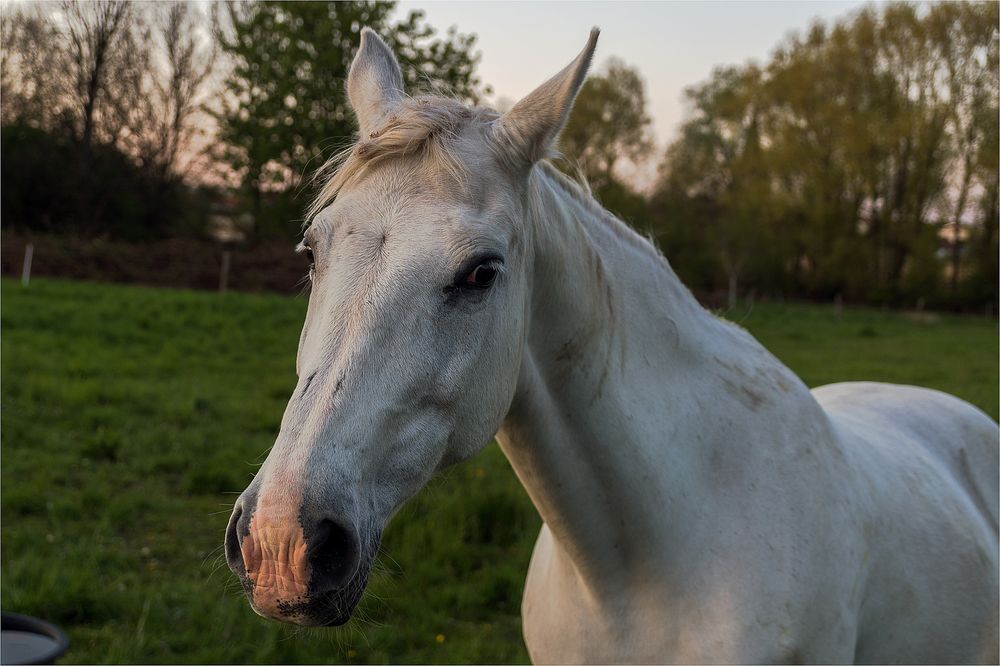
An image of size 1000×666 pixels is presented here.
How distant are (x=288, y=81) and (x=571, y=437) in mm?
18134

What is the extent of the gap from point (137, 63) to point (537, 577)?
809 inches

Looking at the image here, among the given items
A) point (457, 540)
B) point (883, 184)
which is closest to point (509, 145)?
→ point (457, 540)

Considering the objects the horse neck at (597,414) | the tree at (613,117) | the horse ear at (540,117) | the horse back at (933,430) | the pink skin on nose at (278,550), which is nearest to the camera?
the pink skin on nose at (278,550)

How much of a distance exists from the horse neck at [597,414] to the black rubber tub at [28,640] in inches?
85.7

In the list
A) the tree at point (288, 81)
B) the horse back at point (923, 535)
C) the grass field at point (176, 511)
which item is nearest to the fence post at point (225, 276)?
the tree at point (288, 81)

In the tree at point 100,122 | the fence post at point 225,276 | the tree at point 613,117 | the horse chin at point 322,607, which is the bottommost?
the horse chin at point 322,607

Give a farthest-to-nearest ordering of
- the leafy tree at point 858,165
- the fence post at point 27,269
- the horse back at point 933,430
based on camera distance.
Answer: the leafy tree at point 858,165 → the fence post at point 27,269 → the horse back at point 933,430

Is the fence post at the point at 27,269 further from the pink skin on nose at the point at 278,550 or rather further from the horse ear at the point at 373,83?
the pink skin on nose at the point at 278,550

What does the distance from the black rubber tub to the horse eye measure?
2.46 meters

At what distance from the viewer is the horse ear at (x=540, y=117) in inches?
74.6

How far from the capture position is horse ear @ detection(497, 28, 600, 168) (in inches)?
74.6

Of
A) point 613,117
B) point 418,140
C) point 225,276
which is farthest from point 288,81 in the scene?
point 418,140

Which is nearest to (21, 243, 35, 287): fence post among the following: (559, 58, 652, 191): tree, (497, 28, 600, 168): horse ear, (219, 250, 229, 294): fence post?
(219, 250, 229, 294): fence post

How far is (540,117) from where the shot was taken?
1.90 metres
